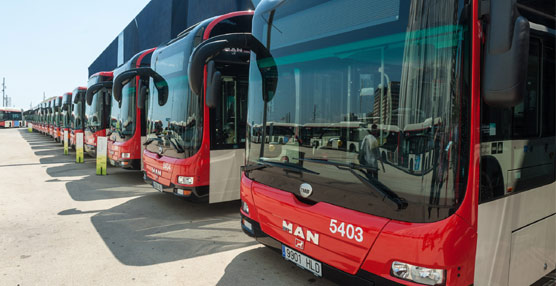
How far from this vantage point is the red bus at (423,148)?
239cm

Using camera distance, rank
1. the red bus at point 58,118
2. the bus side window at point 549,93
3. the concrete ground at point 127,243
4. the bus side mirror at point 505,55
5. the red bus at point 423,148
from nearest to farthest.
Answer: the bus side mirror at point 505,55
the red bus at point 423,148
the bus side window at point 549,93
the concrete ground at point 127,243
the red bus at point 58,118

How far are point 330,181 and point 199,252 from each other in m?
2.48

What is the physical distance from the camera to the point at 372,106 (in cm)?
277

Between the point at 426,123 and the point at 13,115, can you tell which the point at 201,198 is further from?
the point at 13,115

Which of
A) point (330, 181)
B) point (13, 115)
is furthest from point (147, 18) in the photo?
point (330, 181)

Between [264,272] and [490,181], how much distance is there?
2.47m

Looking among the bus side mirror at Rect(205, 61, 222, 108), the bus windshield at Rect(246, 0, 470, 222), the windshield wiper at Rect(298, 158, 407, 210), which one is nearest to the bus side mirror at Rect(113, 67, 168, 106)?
the bus side mirror at Rect(205, 61, 222, 108)

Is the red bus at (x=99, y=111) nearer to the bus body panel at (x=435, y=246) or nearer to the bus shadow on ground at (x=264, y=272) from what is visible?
the bus shadow on ground at (x=264, y=272)

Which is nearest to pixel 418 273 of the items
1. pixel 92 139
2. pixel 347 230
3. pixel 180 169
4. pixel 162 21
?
A: pixel 347 230

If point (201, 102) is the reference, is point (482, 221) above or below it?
below

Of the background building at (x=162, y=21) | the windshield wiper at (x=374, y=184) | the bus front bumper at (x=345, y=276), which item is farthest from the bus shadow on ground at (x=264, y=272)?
the background building at (x=162, y=21)

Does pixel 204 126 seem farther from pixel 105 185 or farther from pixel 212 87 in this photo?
pixel 105 185

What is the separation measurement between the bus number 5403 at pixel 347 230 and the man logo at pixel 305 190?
13.0 inches

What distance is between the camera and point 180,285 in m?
3.82
